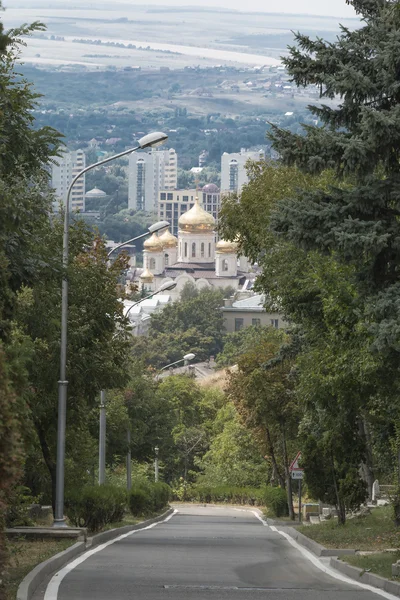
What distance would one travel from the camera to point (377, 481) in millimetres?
43719

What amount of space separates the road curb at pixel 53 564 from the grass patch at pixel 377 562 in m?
3.83

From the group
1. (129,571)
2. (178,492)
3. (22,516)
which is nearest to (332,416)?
(22,516)

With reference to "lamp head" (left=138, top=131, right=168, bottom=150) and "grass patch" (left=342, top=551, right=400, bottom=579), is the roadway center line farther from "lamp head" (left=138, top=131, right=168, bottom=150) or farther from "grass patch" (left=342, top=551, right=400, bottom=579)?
"lamp head" (left=138, top=131, right=168, bottom=150)

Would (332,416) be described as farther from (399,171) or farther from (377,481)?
(377,481)

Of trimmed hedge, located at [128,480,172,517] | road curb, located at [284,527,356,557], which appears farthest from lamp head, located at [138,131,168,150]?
trimmed hedge, located at [128,480,172,517]

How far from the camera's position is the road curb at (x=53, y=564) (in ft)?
45.5

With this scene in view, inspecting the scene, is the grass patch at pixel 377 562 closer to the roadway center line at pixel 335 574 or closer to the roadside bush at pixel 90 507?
the roadway center line at pixel 335 574

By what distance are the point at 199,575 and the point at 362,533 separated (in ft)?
31.2

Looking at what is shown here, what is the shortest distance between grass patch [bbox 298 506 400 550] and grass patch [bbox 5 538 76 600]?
4.94 m

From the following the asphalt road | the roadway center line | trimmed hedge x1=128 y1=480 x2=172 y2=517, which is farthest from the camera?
trimmed hedge x1=128 y1=480 x2=172 y2=517

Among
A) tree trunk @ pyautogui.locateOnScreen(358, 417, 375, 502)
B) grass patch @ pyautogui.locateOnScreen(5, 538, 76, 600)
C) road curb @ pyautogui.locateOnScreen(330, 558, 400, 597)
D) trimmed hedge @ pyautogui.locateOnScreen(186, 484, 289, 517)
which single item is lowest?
trimmed hedge @ pyautogui.locateOnScreen(186, 484, 289, 517)

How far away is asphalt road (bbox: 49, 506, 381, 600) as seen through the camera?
14844 millimetres

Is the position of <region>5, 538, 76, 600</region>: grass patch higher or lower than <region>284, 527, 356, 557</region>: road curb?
higher

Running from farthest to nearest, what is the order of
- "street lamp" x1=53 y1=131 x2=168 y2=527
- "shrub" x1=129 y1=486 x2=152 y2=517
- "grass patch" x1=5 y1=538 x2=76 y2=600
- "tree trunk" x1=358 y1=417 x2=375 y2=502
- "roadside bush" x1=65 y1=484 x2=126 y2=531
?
1. "shrub" x1=129 y1=486 x2=152 y2=517
2. "tree trunk" x1=358 y1=417 x2=375 y2=502
3. "roadside bush" x1=65 y1=484 x2=126 y2=531
4. "street lamp" x1=53 y1=131 x2=168 y2=527
5. "grass patch" x1=5 y1=538 x2=76 y2=600
